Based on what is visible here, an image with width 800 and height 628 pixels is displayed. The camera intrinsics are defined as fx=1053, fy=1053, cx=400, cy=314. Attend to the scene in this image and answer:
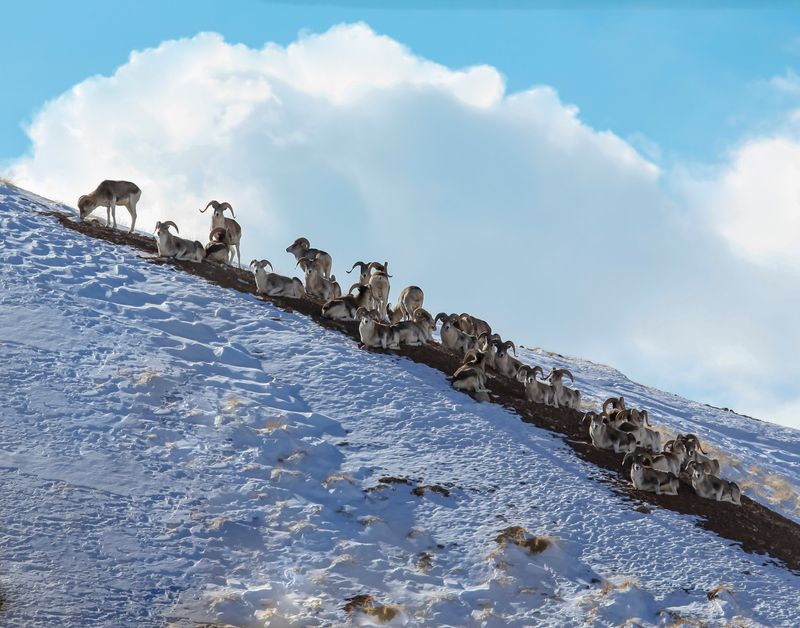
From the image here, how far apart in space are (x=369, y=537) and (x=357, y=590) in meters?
1.48

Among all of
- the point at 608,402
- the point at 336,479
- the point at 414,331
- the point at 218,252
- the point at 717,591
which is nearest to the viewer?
the point at 717,591

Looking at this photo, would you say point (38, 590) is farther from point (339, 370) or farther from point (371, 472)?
point (339, 370)

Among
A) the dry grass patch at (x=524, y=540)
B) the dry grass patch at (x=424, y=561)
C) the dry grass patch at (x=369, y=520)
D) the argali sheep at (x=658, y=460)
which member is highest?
the argali sheep at (x=658, y=460)

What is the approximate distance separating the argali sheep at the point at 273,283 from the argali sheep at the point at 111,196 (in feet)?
16.5

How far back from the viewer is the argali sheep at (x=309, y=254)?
29.3 m

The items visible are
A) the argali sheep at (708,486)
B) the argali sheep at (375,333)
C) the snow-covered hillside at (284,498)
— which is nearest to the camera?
the snow-covered hillside at (284,498)

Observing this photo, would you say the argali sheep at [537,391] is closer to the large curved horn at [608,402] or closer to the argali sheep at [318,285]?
the large curved horn at [608,402]

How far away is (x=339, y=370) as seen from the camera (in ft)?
74.1

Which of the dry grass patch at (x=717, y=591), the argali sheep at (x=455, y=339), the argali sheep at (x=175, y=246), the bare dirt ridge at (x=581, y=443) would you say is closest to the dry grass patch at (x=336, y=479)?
the bare dirt ridge at (x=581, y=443)

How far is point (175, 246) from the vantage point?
91.7ft

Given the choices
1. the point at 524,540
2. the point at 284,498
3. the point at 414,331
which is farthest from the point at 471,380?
the point at 284,498

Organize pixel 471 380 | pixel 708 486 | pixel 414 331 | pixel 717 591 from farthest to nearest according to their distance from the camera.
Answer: pixel 414 331 → pixel 471 380 → pixel 708 486 → pixel 717 591

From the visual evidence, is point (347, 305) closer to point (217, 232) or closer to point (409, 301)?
point (409, 301)

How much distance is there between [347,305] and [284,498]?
29.6 feet
